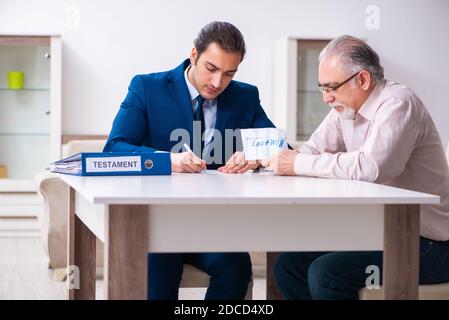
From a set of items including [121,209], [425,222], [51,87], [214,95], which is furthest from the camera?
[51,87]

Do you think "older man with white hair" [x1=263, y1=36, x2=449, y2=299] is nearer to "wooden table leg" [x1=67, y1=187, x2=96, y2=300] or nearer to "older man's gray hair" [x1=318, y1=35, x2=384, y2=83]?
"older man's gray hair" [x1=318, y1=35, x2=384, y2=83]

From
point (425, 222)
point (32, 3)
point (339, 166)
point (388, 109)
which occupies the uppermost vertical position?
point (32, 3)

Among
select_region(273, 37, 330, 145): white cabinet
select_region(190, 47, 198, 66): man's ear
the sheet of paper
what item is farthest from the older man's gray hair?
select_region(273, 37, 330, 145): white cabinet

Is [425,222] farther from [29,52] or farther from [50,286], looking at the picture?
[29,52]

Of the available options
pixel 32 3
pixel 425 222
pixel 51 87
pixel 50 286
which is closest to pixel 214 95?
pixel 425 222

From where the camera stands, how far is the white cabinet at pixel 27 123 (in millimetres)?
6062

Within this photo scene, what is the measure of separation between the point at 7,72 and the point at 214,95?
3.74 meters

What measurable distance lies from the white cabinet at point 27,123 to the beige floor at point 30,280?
439mm

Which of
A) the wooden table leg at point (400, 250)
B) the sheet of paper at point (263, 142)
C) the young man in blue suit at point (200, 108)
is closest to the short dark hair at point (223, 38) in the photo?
the young man in blue suit at point (200, 108)

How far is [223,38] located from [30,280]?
218cm

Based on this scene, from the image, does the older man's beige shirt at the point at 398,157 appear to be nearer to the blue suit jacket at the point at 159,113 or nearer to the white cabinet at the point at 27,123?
the blue suit jacket at the point at 159,113

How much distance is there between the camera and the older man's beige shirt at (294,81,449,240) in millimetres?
2291

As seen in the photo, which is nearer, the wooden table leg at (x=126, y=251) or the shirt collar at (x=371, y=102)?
the wooden table leg at (x=126, y=251)
